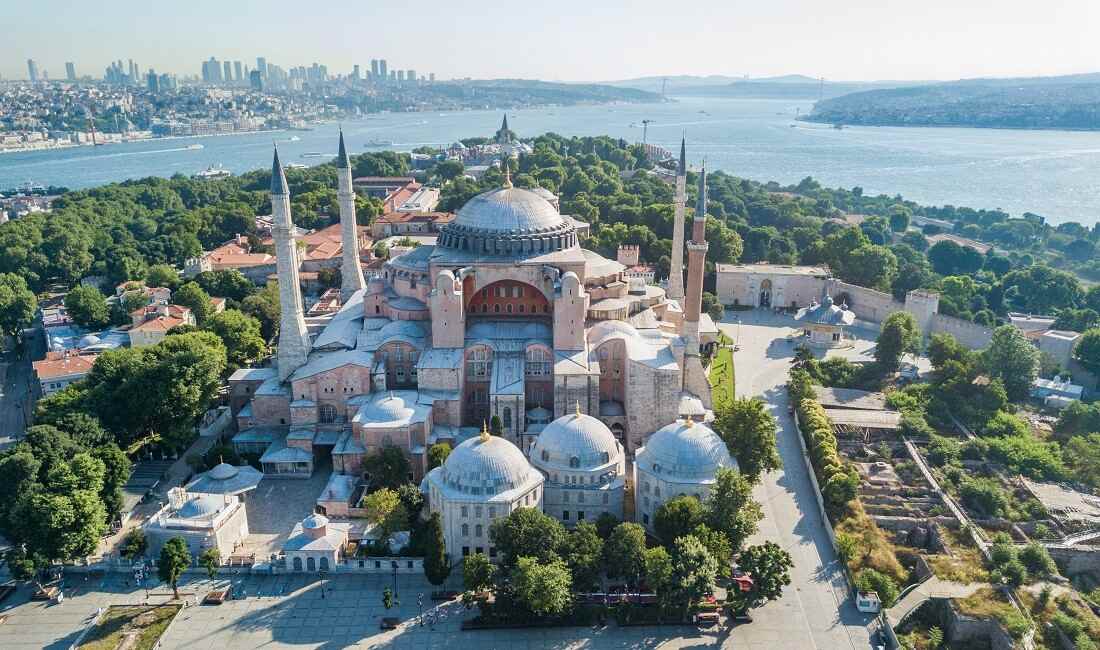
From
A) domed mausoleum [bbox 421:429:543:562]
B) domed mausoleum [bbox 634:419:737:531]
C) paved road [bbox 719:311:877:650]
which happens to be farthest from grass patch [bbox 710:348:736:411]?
domed mausoleum [bbox 421:429:543:562]

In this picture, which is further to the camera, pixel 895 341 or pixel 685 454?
pixel 895 341

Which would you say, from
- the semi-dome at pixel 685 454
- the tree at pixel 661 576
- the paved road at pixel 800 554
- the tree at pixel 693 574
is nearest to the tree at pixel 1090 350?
the paved road at pixel 800 554

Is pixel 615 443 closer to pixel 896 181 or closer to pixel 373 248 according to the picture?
pixel 373 248

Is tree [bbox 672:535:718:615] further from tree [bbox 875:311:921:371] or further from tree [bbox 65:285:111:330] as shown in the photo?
tree [bbox 65:285:111:330]

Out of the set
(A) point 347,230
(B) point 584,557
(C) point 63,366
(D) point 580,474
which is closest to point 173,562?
(B) point 584,557

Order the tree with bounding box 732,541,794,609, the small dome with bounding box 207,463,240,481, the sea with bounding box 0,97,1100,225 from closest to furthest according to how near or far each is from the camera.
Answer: the tree with bounding box 732,541,794,609, the small dome with bounding box 207,463,240,481, the sea with bounding box 0,97,1100,225

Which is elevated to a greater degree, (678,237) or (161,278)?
(678,237)

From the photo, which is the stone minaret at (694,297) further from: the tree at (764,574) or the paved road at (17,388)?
the paved road at (17,388)

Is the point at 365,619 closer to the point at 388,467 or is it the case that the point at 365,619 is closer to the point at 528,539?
the point at 528,539
